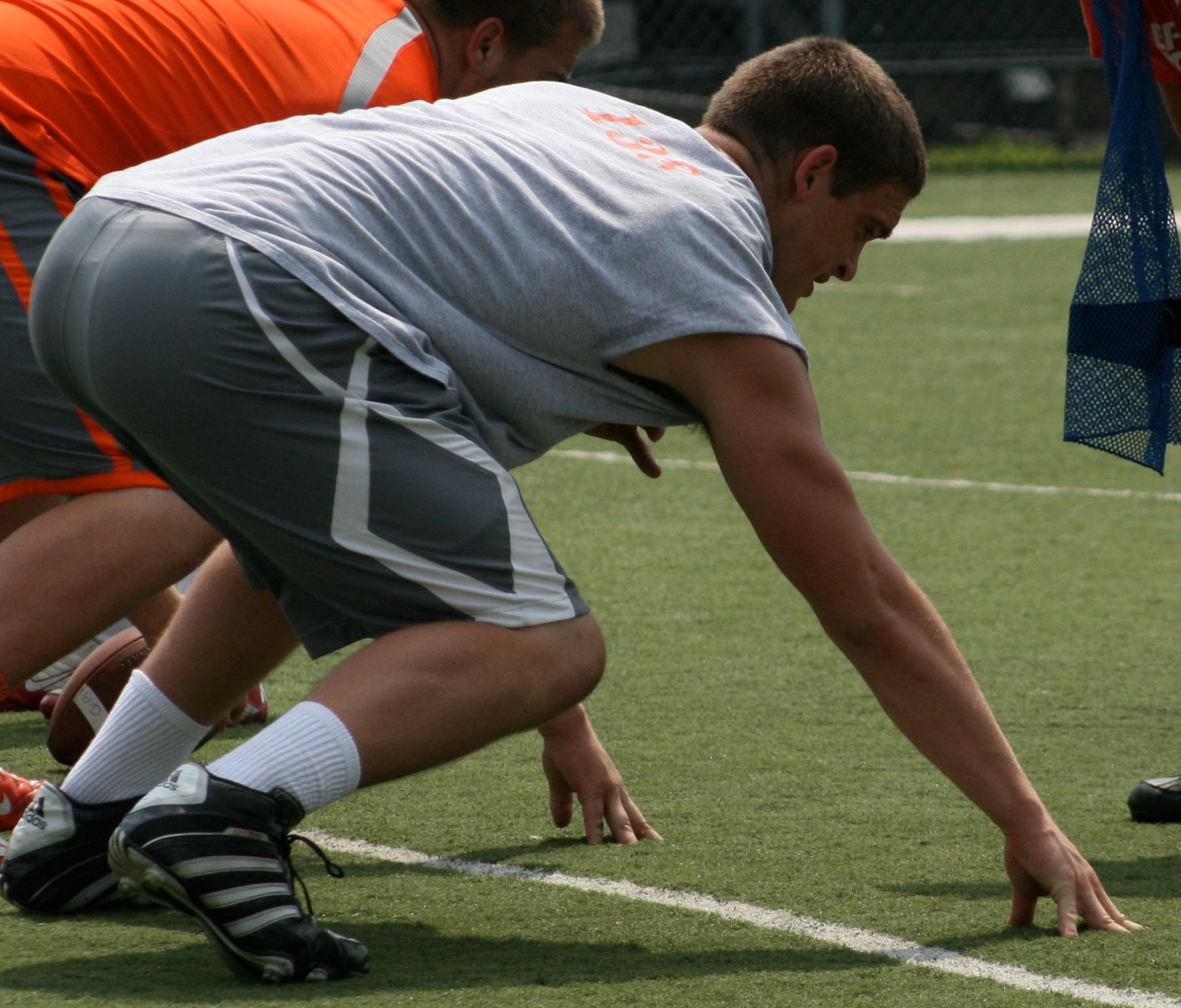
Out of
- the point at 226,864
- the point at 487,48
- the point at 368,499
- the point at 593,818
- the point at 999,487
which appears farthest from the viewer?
the point at 999,487

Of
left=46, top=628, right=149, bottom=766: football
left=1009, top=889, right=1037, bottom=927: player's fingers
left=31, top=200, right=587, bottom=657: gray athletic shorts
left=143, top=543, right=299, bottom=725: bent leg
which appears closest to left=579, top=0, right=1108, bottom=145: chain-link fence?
left=46, top=628, right=149, bottom=766: football

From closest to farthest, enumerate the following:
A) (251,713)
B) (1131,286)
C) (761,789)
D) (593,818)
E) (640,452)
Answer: (640,452) → (593,818) → (761,789) → (1131,286) → (251,713)

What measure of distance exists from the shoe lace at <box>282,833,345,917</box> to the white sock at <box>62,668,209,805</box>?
210 mm

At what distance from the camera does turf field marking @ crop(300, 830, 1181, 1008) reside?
229 cm

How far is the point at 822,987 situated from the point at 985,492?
3.72 metres

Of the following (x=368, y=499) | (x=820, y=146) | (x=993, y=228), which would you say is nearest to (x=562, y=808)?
(x=368, y=499)

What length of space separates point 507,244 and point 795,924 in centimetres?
96

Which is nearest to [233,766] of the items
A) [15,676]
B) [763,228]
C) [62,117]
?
[15,676]

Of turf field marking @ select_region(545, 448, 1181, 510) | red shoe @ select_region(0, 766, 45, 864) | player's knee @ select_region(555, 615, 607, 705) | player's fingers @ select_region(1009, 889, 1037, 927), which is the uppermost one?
player's knee @ select_region(555, 615, 607, 705)

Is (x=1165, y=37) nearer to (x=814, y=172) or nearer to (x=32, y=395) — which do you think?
(x=814, y=172)

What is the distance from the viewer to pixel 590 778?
291cm

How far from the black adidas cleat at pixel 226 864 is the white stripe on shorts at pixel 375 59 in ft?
3.76

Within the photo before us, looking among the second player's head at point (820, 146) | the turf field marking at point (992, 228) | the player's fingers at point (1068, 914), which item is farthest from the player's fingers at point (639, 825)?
the turf field marking at point (992, 228)

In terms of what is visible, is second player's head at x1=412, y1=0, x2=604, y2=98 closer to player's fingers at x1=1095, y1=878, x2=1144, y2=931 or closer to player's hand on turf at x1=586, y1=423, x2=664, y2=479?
player's hand on turf at x1=586, y1=423, x2=664, y2=479
